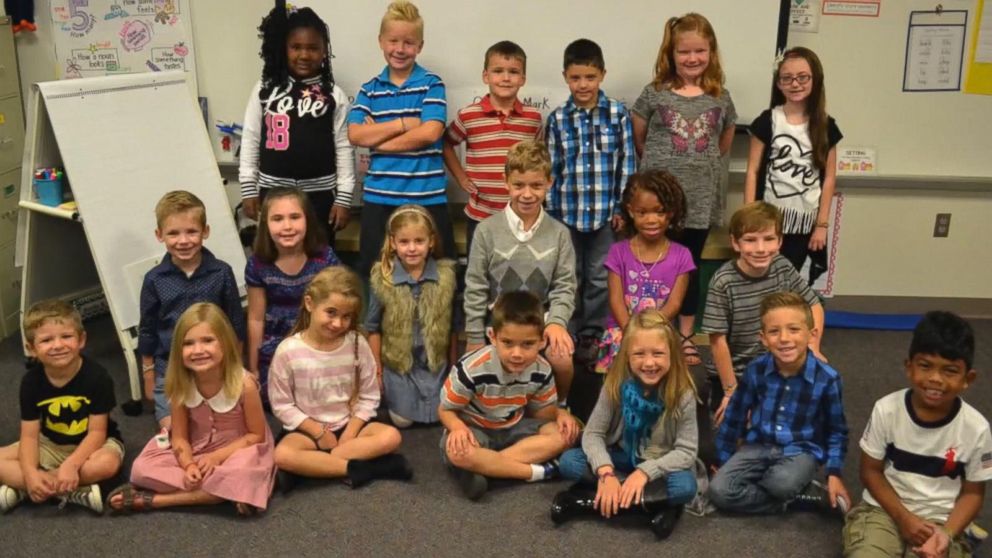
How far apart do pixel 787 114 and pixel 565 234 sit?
3.15 feet

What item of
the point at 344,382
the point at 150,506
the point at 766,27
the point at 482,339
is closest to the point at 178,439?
the point at 150,506

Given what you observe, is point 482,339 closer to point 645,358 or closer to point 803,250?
point 645,358

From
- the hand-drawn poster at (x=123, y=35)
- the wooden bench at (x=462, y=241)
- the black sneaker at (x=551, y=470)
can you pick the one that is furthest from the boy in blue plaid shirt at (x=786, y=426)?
the hand-drawn poster at (x=123, y=35)

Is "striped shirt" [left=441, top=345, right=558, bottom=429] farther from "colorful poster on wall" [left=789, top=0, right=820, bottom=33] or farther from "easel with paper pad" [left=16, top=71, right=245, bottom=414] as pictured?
"colorful poster on wall" [left=789, top=0, right=820, bottom=33]

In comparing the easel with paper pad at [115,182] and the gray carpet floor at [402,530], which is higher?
the easel with paper pad at [115,182]

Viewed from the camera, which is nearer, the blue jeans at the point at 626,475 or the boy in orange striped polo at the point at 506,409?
the blue jeans at the point at 626,475

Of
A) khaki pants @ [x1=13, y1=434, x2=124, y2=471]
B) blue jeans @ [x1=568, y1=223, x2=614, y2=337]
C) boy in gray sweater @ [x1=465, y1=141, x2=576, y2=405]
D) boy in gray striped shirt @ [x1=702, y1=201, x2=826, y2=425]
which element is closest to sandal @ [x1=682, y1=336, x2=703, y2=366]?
boy in gray striped shirt @ [x1=702, y1=201, x2=826, y2=425]

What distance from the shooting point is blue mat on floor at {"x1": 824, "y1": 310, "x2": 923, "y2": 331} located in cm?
387

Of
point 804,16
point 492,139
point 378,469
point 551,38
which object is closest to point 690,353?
point 492,139

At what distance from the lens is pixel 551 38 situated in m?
3.62

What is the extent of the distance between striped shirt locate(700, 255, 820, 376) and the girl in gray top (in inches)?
17.9

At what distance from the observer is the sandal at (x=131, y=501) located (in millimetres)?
2459

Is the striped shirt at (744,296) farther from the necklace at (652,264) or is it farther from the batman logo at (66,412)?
the batman logo at (66,412)

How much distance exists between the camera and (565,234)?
2.98 metres
